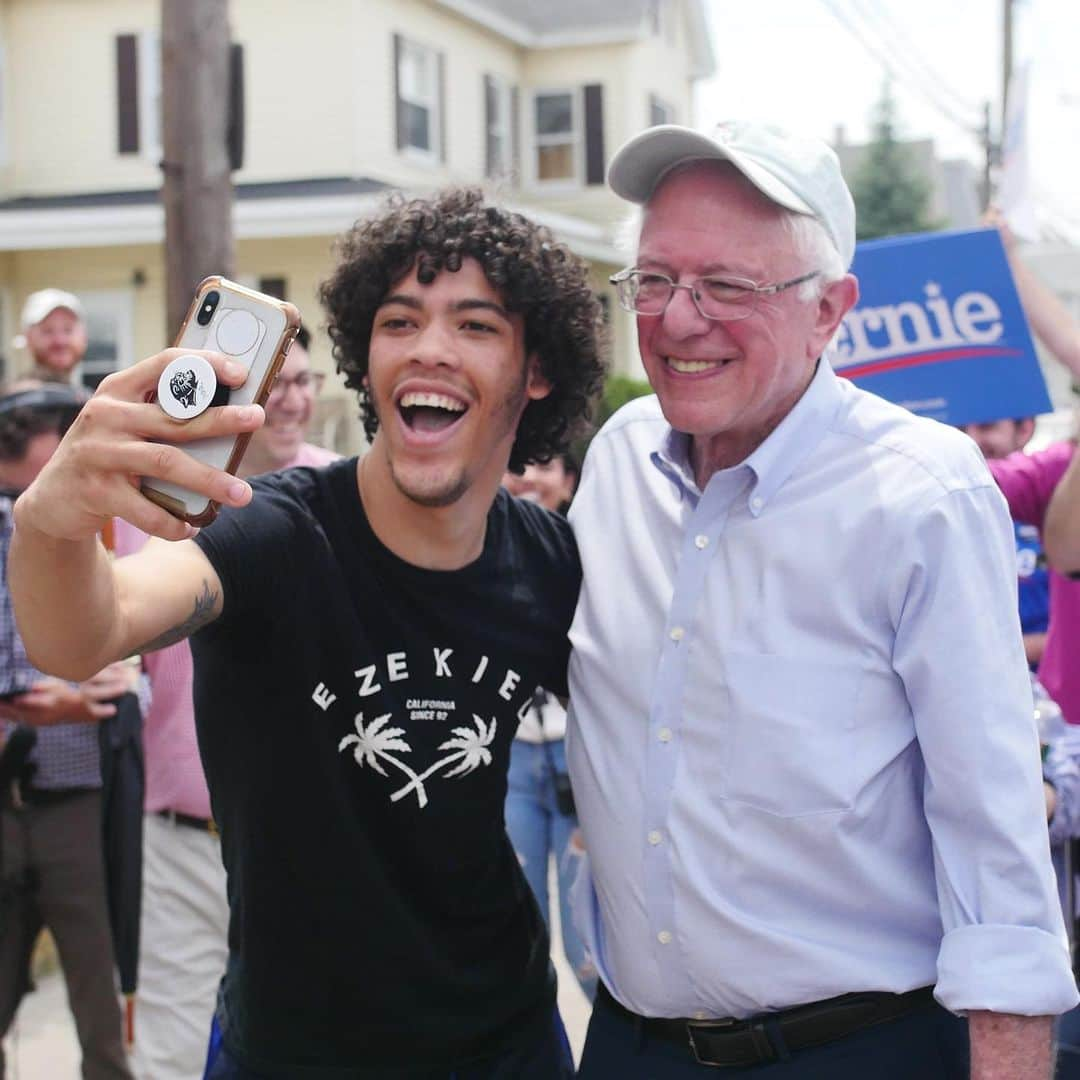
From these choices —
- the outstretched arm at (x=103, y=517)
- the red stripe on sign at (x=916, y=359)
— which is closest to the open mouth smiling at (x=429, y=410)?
the outstretched arm at (x=103, y=517)

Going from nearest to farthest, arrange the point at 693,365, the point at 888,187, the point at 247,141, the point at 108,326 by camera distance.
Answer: the point at 693,365, the point at 247,141, the point at 108,326, the point at 888,187

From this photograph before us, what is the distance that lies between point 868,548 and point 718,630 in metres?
0.27

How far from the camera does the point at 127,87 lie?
2012 centimetres

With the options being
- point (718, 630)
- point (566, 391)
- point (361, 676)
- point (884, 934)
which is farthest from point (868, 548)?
point (566, 391)

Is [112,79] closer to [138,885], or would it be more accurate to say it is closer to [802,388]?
[138,885]

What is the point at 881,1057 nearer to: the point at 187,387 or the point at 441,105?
the point at 187,387

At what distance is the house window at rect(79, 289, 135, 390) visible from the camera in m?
19.9

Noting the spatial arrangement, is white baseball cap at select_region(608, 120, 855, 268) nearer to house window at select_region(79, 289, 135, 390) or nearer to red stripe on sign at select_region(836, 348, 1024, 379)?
red stripe on sign at select_region(836, 348, 1024, 379)

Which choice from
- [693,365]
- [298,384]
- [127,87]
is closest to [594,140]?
[127,87]

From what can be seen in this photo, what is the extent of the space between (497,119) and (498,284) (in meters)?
21.3

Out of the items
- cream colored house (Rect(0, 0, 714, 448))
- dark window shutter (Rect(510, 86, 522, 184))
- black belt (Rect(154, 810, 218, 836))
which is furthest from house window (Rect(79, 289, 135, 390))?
black belt (Rect(154, 810, 218, 836))

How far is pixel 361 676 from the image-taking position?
2.54 m

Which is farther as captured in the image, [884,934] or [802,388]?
[802,388]

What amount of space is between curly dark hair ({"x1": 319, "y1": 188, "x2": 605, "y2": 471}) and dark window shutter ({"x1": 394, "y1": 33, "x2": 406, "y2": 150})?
707 inches
